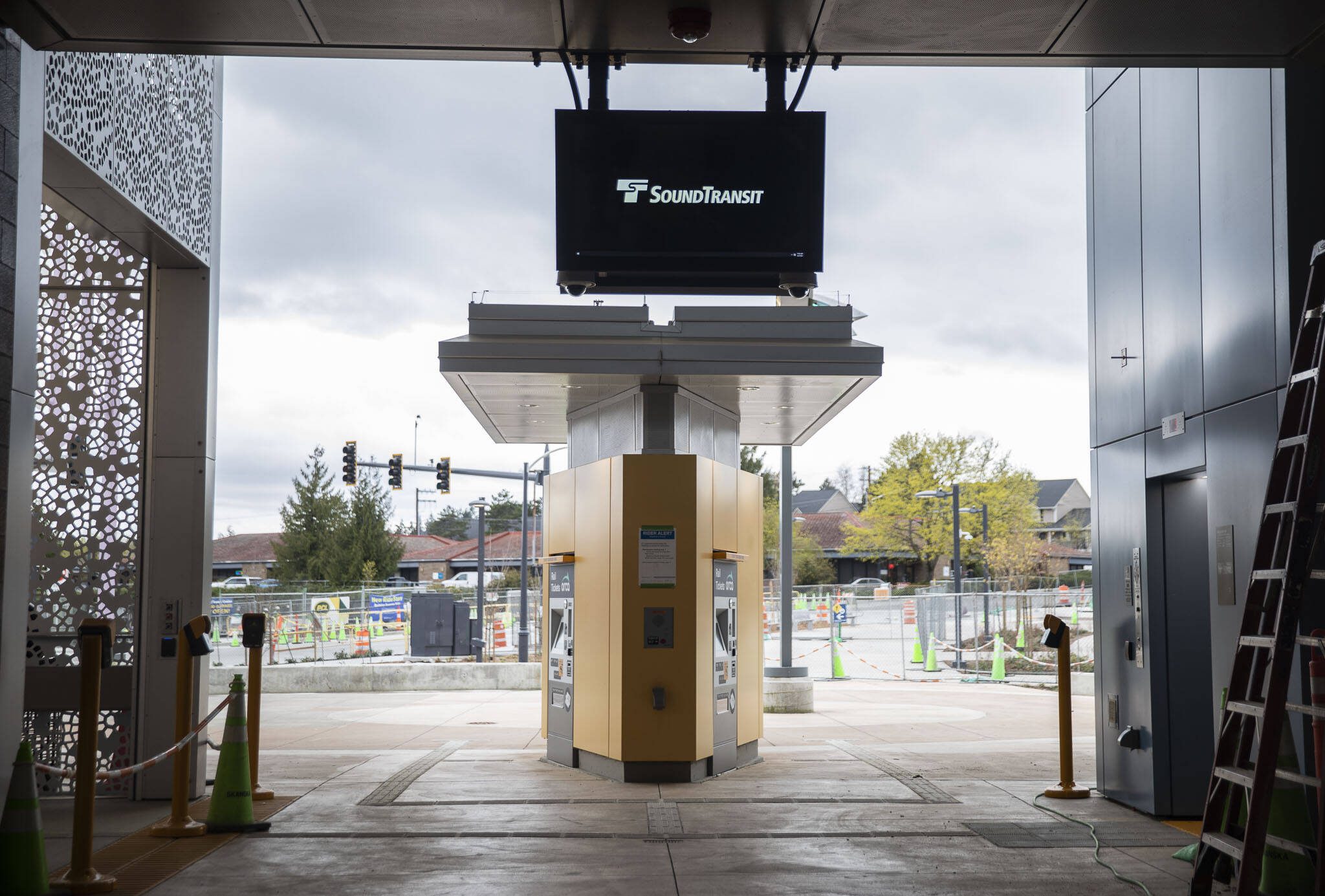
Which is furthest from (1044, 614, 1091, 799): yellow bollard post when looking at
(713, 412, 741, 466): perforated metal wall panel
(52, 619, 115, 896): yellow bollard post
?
(52, 619, 115, 896): yellow bollard post

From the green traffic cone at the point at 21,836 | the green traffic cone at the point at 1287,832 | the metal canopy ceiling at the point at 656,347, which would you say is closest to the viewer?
A: the green traffic cone at the point at 1287,832

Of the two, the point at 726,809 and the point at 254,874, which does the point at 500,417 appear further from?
the point at 254,874

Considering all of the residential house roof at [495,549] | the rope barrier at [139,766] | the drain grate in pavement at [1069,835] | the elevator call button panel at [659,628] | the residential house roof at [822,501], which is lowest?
the drain grate in pavement at [1069,835]

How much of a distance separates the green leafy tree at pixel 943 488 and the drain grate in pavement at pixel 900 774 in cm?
3700

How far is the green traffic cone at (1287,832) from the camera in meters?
6.04

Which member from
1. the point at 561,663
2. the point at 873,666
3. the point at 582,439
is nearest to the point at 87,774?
the point at 561,663

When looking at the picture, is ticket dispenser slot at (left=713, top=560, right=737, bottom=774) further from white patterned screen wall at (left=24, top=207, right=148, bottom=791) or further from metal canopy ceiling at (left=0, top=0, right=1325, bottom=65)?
metal canopy ceiling at (left=0, top=0, right=1325, bottom=65)

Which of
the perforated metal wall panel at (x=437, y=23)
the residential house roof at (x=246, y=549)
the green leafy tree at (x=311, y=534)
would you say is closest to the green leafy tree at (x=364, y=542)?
the green leafy tree at (x=311, y=534)

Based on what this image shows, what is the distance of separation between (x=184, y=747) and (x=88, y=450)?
121 inches

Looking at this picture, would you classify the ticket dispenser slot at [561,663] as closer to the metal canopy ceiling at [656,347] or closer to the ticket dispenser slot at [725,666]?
the ticket dispenser slot at [725,666]

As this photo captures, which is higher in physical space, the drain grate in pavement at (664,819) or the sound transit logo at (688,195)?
the sound transit logo at (688,195)

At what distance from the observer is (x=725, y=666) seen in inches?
459

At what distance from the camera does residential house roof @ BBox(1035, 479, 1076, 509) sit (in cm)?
9031

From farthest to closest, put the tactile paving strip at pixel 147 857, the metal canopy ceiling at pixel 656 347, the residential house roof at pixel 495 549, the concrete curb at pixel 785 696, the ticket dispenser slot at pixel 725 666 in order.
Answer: the residential house roof at pixel 495 549 < the concrete curb at pixel 785 696 < the ticket dispenser slot at pixel 725 666 < the metal canopy ceiling at pixel 656 347 < the tactile paving strip at pixel 147 857
